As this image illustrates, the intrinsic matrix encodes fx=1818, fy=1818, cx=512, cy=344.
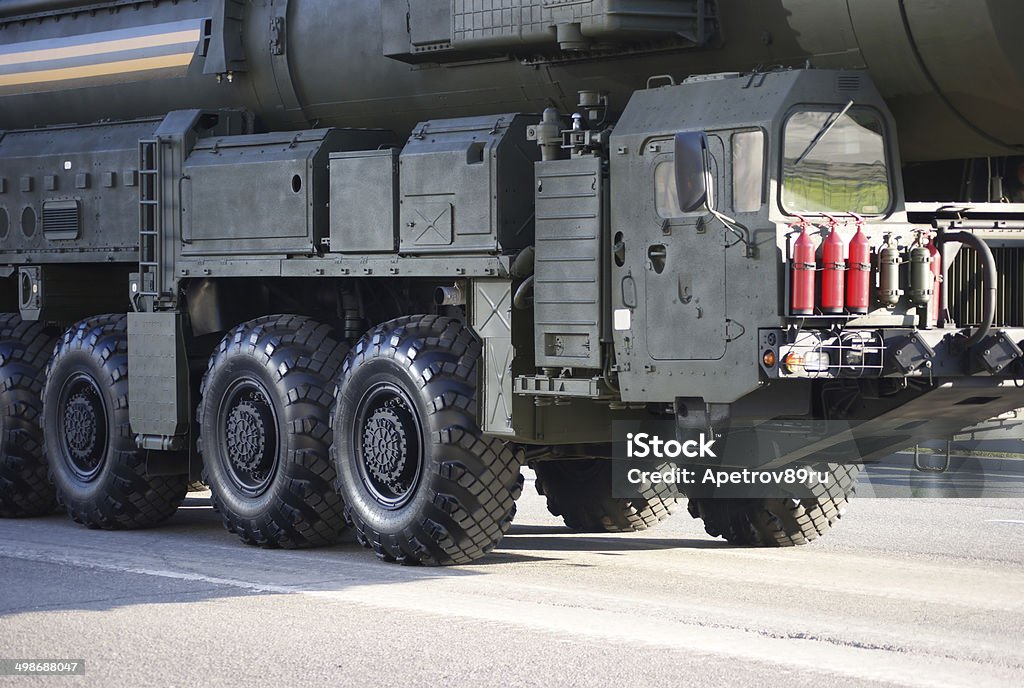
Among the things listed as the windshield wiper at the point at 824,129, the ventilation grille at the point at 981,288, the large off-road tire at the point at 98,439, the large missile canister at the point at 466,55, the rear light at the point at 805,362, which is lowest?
the large off-road tire at the point at 98,439

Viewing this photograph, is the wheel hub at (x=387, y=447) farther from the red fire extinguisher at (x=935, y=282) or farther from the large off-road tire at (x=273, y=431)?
the red fire extinguisher at (x=935, y=282)

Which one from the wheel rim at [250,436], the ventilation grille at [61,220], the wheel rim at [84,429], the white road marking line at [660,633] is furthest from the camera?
the ventilation grille at [61,220]

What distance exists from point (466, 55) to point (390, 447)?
9.06 ft

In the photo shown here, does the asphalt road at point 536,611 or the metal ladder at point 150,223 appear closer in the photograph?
the asphalt road at point 536,611

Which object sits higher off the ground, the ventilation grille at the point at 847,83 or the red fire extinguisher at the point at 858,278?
the ventilation grille at the point at 847,83

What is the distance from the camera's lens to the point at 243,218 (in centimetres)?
1362

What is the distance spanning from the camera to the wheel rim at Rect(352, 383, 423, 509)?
39.9 ft

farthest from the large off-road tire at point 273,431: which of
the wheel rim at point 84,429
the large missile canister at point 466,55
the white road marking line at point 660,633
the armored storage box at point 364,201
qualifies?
the large missile canister at point 466,55

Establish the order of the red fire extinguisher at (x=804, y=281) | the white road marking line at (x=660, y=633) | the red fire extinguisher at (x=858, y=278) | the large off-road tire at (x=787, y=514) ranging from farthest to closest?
1. the large off-road tire at (x=787, y=514)
2. the red fire extinguisher at (x=858, y=278)
3. the red fire extinguisher at (x=804, y=281)
4. the white road marking line at (x=660, y=633)

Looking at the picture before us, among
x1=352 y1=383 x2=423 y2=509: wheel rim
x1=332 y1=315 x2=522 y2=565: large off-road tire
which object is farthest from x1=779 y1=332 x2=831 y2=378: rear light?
x1=352 y1=383 x2=423 y2=509: wheel rim

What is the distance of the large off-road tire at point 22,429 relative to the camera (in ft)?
50.9

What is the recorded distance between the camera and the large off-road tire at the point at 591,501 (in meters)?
14.1

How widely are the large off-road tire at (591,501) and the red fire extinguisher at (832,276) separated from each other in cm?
396

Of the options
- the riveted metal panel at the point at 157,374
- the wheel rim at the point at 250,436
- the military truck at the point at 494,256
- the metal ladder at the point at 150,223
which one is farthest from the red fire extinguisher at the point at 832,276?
the metal ladder at the point at 150,223
